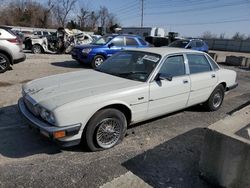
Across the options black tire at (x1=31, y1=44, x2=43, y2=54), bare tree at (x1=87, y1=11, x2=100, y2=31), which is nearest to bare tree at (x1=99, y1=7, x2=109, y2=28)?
bare tree at (x1=87, y1=11, x2=100, y2=31)

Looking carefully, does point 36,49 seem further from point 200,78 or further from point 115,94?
point 115,94

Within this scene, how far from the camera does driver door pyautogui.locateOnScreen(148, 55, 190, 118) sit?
13.8 ft

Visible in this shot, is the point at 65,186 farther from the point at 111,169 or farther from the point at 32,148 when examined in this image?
the point at 32,148

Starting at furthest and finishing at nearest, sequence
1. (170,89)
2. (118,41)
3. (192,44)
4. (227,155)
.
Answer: (192,44), (118,41), (170,89), (227,155)

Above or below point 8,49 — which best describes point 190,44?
below

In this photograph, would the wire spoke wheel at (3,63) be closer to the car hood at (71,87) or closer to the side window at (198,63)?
the car hood at (71,87)

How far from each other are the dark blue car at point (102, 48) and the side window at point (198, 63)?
610 centimetres

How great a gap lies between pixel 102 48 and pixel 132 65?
6743 mm

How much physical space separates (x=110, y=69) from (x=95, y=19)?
249 ft

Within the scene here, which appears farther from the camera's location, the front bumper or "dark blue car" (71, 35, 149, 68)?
"dark blue car" (71, 35, 149, 68)

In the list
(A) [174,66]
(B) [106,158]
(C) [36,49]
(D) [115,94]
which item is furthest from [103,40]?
(B) [106,158]

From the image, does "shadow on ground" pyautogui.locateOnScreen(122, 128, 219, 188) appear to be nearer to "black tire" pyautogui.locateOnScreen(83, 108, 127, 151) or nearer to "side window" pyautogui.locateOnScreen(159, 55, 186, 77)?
"black tire" pyautogui.locateOnScreen(83, 108, 127, 151)

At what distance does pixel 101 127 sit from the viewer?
3.65 meters

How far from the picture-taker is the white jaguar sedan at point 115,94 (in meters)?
3.29
